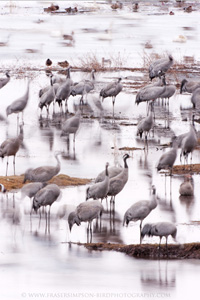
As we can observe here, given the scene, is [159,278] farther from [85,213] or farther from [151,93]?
[151,93]

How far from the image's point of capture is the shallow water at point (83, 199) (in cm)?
967

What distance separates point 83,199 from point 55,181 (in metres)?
1.26

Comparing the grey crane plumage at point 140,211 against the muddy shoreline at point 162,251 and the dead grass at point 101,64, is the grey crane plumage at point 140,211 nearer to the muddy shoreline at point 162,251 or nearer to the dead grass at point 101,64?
the muddy shoreline at point 162,251

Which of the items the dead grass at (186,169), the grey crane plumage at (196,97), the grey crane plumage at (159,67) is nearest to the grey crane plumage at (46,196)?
the dead grass at (186,169)

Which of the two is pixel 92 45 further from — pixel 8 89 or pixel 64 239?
pixel 64 239

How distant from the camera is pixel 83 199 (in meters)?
13.5

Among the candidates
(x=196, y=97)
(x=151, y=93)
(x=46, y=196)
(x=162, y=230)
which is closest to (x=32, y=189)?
(x=46, y=196)

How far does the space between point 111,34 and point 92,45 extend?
5.32 metres

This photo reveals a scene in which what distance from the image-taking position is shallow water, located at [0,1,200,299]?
967 cm

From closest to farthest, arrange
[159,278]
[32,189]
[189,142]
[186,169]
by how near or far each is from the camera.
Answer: [159,278], [32,189], [189,142], [186,169]

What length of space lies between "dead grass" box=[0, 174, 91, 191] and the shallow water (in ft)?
1.11

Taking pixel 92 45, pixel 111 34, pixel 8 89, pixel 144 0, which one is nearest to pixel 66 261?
pixel 8 89

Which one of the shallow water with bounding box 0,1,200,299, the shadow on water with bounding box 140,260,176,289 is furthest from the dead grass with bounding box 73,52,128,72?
the shadow on water with bounding box 140,260,176,289

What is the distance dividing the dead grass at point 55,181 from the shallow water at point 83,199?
0.34 meters
